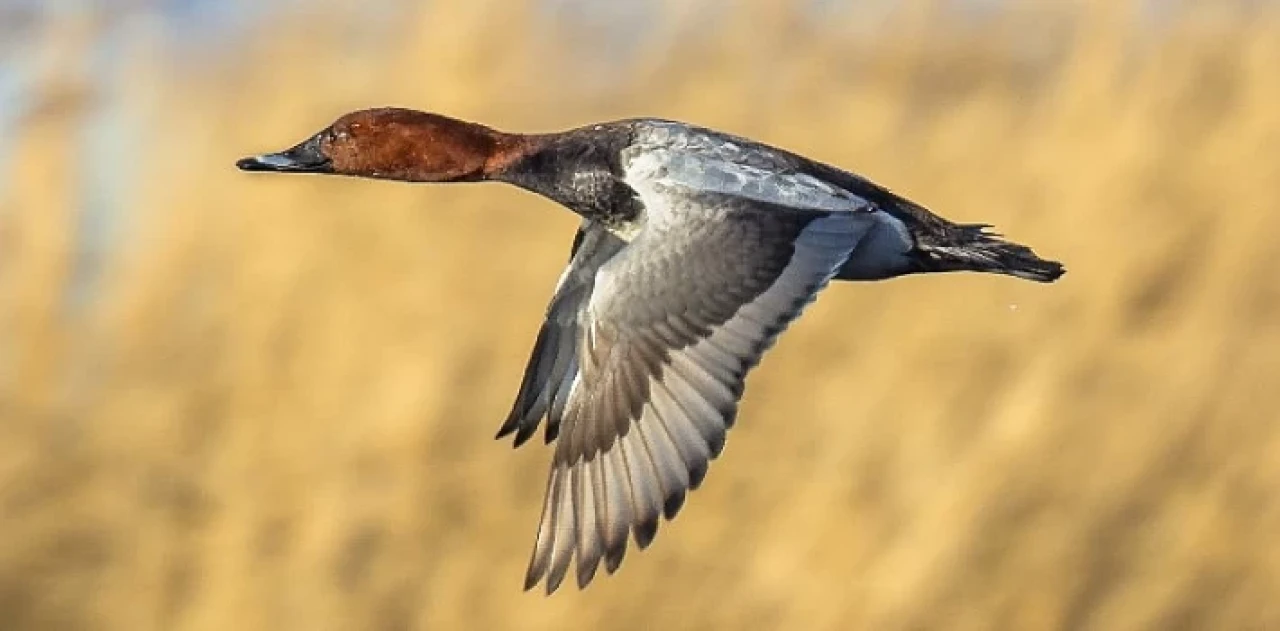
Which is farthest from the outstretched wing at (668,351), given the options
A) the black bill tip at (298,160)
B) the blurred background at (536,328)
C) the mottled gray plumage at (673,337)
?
the blurred background at (536,328)

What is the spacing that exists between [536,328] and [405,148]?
1143mm

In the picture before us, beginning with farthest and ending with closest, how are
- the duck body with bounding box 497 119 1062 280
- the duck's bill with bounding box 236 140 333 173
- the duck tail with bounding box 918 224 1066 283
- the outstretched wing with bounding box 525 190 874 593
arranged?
the duck's bill with bounding box 236 140 333 173
the duck tail with bounding box 918 224 1066 283
the duck body with bounding box 497 119 1062 280
the outstretched wing with bounding box 525 190 874 593

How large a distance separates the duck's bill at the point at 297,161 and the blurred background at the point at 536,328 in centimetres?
96

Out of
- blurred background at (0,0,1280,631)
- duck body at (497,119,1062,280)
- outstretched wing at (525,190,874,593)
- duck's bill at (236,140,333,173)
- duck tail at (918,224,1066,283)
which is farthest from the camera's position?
blurred background at (0,0,1280,631)

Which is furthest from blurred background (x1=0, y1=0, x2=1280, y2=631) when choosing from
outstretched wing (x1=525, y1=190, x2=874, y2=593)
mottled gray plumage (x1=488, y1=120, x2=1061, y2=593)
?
outstretched wing (x1=525, y1=190, x2=874, y2=593)

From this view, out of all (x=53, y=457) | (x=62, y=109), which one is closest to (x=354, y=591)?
(x=53, y=457)

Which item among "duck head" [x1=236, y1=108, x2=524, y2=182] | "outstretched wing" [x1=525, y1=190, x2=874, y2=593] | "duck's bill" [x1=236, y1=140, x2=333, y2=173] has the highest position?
"duck head" [x1=236, y1=108, x2=524, y2=182]

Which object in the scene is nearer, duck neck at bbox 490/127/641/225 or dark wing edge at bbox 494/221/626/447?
duck neck at bbox 490/127/641/225

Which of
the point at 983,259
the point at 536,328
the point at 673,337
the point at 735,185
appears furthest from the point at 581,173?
the point at 536,328

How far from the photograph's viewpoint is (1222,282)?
6.04 m

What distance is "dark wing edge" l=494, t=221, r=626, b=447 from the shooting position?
490 cm

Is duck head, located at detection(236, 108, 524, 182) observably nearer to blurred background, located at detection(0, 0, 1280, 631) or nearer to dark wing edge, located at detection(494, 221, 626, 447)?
dark wing edge, located at detection(494, 221, 626, 447)

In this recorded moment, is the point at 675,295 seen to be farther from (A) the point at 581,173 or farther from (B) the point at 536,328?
(B) the point at 536,328

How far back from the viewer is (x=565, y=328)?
16.2 feet
